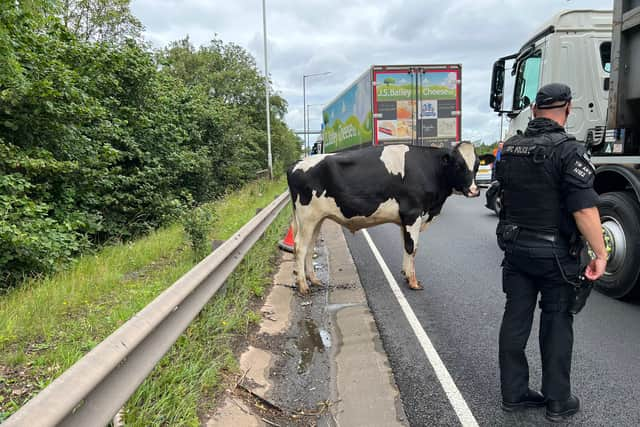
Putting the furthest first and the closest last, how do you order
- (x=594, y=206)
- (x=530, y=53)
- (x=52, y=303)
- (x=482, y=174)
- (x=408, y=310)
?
(x=482, y=174) < (x=530, y=53) < (x=408, y=310) < (x=52, y=303) < (x=594, y=206)

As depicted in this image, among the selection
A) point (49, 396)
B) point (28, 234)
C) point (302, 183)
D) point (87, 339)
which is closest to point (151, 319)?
point (49, 396)

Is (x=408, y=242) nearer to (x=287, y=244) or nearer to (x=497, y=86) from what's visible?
(x=287, y=244)

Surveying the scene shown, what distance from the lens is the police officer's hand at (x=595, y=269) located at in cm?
271

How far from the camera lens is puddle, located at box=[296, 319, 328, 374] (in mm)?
3697

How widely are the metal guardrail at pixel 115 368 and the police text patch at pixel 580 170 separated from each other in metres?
2.44

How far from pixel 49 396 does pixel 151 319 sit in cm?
85

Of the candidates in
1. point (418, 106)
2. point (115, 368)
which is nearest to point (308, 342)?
point (115, 368)

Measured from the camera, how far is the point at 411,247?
18.6 ft

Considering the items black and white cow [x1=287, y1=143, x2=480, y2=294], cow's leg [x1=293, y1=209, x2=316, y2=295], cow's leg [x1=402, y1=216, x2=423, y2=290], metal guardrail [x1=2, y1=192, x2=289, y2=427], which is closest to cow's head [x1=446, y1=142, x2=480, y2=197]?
black and white cow [x1=287, y1=143, x2=480, y2=294]

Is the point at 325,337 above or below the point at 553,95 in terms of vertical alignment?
below

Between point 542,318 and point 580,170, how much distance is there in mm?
998

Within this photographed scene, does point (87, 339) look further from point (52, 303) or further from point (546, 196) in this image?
point (546, 196)

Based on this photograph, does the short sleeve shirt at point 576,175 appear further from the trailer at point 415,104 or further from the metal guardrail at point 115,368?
the trailer at point 415,104

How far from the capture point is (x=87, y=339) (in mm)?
3150
